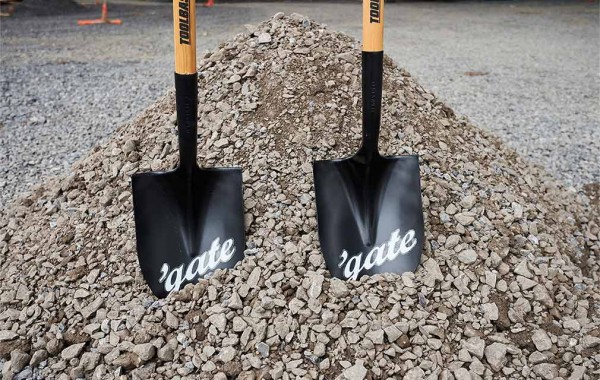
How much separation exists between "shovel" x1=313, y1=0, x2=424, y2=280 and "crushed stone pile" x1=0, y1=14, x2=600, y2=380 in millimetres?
72

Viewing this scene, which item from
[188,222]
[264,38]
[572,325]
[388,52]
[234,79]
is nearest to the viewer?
[572,325]

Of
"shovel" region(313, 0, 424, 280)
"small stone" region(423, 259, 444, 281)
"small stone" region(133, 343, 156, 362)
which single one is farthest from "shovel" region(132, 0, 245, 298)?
"small stone" region(423, 259, 444, 281)

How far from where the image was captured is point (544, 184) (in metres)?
3.38

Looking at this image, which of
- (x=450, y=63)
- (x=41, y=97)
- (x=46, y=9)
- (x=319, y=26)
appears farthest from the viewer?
(x=46, y=9)

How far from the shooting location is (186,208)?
253 cm

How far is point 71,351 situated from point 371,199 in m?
1.28

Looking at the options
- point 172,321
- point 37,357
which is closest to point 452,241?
point 172,321

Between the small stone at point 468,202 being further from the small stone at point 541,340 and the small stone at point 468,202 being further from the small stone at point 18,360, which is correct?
the small stone at point 18,360

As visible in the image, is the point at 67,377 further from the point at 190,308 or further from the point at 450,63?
the point at 450,63

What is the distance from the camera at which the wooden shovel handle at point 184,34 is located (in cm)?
237

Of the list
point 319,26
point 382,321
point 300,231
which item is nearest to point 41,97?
point 319,26

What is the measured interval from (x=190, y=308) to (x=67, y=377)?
0.47m

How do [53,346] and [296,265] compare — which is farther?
[296,265]

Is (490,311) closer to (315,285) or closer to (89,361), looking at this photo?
(315,285)
